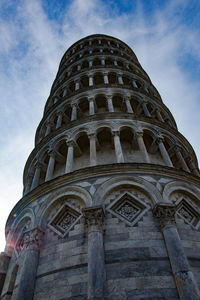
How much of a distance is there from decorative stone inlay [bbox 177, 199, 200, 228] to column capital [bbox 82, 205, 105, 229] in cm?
309

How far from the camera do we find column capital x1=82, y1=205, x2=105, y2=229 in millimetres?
8422

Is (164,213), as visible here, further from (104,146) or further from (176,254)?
(104,146)

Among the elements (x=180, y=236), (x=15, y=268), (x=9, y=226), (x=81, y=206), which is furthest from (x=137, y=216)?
(x=9, y=226)

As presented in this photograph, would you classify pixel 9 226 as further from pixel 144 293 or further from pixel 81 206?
pixel 144 293

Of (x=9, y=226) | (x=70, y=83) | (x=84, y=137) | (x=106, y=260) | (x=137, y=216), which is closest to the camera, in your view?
(x=106, y=260)

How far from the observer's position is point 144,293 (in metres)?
6.65

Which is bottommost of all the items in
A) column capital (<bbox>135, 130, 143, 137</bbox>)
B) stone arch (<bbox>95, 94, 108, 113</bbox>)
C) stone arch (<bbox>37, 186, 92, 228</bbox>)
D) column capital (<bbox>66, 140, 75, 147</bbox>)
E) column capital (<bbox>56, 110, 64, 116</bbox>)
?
stone arch (<bbox>37, 186, 92, 228</bbox>)

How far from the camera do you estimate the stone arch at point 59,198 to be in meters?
9.70

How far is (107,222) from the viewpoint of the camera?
28.5 feet

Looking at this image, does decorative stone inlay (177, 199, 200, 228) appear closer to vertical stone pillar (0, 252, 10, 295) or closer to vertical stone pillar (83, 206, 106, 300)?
vertical stone pillar (83, 206, 106, 300)

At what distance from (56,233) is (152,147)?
24.6 ft

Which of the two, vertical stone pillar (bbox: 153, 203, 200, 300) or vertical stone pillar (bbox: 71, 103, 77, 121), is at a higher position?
vertical stone pillar (bbox: 71, 103, 77, 121)

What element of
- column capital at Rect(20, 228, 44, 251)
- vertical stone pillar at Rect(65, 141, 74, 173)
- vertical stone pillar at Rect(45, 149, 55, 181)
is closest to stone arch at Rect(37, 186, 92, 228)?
column capital at Rect(20, 228, 44, 251)

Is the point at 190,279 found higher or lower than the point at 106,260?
lower
